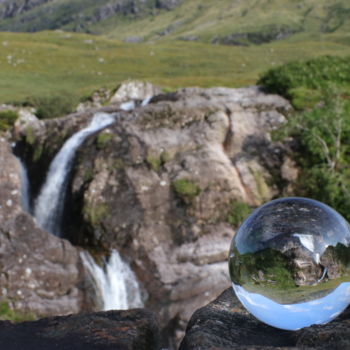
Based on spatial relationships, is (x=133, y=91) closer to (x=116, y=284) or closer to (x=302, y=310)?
(x=116, y=284)

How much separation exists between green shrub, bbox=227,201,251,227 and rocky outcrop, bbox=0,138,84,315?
5181 mm

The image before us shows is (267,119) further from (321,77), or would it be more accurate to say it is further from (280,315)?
(280,315)

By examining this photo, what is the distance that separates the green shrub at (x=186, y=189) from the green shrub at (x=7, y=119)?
35.0 ft

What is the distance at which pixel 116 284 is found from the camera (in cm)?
1392

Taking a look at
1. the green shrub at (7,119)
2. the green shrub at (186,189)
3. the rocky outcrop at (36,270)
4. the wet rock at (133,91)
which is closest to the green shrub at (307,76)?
the green shrub at (186,189)

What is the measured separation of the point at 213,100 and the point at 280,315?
15.2m

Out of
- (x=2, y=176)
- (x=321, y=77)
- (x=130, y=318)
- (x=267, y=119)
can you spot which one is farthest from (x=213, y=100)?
(x=130, y=318)

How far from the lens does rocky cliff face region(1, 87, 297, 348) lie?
1391cm

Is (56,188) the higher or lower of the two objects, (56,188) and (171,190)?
the higher

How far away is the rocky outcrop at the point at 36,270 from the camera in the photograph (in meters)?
13.4

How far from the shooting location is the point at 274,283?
3.24 metres

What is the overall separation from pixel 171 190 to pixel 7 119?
11.6 meters

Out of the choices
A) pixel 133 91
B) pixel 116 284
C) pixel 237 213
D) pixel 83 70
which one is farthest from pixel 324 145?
pixel 83 70

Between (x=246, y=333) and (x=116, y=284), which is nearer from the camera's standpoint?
(x=246, y=333)
